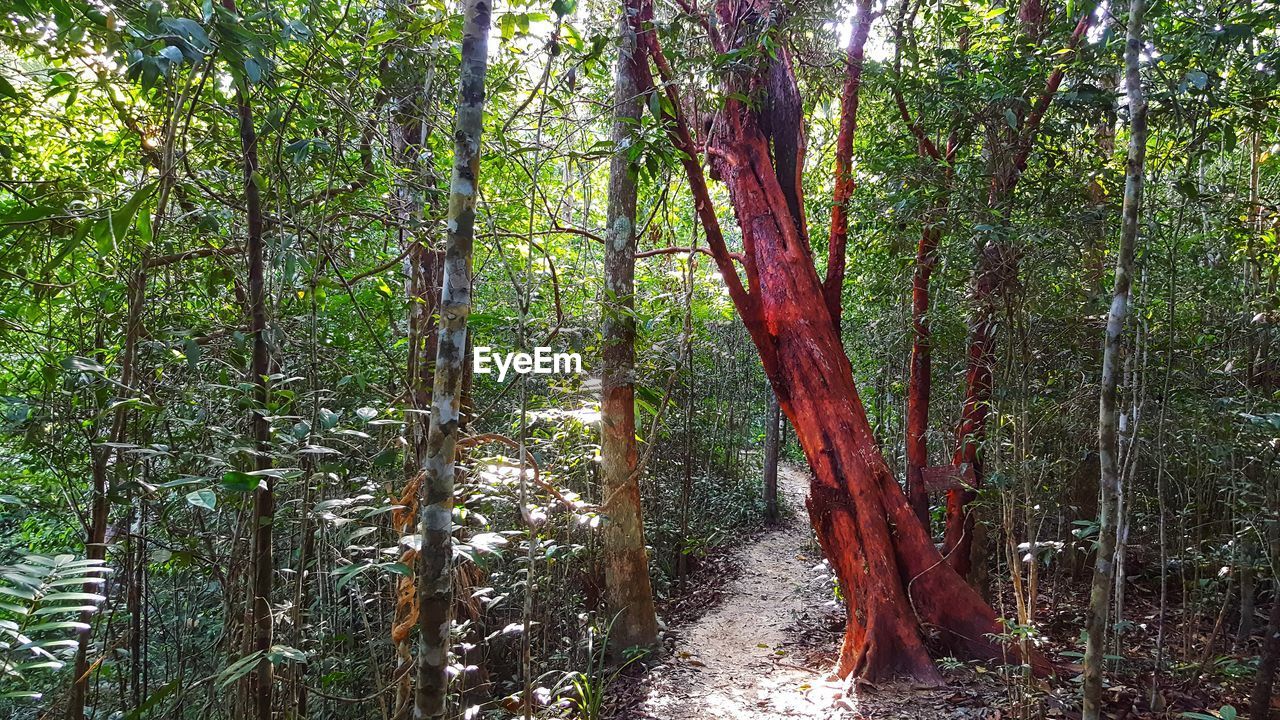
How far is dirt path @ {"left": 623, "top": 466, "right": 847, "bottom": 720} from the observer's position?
4074 millimetres

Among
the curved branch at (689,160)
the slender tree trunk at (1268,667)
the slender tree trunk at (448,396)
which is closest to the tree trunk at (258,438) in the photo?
the slender tree trunk at (448,396)

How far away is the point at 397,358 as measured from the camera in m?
4.29

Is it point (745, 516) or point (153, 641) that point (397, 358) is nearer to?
point (153, 641)

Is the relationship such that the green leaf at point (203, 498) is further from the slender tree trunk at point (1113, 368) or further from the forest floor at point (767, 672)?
the forest floor at point (767, 672)

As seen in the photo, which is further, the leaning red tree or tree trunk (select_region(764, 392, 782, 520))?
tree trunk (select_region(764, 392, 782, 520))

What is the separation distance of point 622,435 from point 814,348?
1631mm

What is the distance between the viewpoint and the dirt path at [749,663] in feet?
13.4

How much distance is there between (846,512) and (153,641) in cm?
604

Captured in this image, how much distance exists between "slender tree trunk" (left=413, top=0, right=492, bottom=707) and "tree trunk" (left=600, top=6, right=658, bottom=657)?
2443 millimetres

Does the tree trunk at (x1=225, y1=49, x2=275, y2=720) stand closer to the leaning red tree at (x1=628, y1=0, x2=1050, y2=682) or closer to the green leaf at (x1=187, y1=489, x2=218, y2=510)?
the green leaf at (x1=187, y1=489, x2=218, y2=510)

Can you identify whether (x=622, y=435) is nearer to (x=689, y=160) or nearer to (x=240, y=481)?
(x=689, y=160)

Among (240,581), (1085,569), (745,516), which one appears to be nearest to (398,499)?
(240,581)

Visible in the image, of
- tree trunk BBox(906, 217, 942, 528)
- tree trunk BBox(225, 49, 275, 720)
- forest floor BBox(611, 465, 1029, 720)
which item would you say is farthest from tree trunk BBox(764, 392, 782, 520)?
tree trunk BBox(225, 49, 275, 720)

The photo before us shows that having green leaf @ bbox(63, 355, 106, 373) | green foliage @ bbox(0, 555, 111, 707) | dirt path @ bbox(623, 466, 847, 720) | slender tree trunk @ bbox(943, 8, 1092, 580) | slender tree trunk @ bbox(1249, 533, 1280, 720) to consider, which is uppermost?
slender tree trunk @ bbox(943, 8, 1092, 580)
